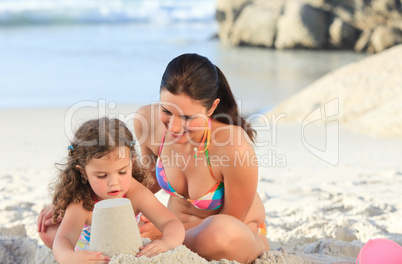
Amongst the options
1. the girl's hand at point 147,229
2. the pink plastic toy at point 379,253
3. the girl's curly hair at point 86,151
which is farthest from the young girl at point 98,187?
the pink plastic toy at point 379,253

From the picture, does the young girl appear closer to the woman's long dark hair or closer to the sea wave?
the woman's long dark hair

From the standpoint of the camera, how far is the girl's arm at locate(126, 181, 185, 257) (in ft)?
6.85

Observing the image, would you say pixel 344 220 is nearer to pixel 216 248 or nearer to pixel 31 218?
pixel 216 248

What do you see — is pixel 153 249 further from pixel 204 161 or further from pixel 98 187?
pixel 204 161

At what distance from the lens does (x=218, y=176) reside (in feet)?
8.41

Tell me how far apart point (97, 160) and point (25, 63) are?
30.6 ft

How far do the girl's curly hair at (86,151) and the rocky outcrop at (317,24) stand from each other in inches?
509

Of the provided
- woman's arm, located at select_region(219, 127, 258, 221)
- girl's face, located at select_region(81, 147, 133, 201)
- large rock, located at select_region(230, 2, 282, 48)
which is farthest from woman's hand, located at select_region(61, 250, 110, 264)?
large rock, located at select_region(230, 2, 282, 48)

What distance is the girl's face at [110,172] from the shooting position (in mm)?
2188

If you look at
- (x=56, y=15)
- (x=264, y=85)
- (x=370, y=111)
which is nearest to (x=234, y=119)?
(x=370, y=111)

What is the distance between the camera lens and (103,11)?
2180cm

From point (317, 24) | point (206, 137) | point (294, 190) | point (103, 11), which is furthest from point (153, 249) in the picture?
point (103, 11)

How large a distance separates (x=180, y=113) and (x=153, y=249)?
658mm

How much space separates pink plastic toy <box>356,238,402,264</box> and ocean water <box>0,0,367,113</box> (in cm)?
513
